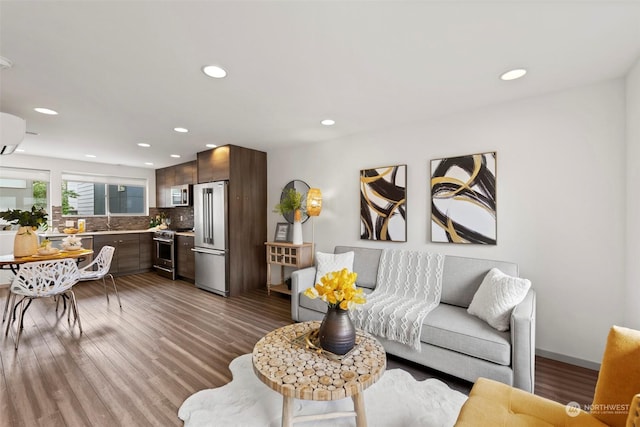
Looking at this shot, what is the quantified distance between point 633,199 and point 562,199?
42cm

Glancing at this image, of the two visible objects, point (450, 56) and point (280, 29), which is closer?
point (280, 29)

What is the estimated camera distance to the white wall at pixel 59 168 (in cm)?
495

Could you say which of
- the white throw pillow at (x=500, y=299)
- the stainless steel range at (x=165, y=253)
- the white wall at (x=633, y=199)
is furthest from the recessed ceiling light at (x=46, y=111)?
the white wall at (x=633, y=199)

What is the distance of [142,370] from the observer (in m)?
2.25

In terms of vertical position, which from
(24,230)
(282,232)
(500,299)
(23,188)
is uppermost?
(23,188)

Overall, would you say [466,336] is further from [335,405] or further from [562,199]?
[562,199]

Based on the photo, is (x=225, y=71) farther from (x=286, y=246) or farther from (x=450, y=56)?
(x=286, y=246)

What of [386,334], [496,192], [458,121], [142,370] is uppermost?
[458,121]

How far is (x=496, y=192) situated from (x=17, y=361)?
4.64 metres

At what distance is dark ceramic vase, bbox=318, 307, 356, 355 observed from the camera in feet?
5.33

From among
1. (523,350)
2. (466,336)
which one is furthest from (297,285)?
(523,350)

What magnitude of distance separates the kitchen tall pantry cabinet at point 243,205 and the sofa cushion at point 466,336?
10.2 ft

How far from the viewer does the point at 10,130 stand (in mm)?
2650

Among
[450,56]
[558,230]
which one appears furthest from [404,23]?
[558,230]
